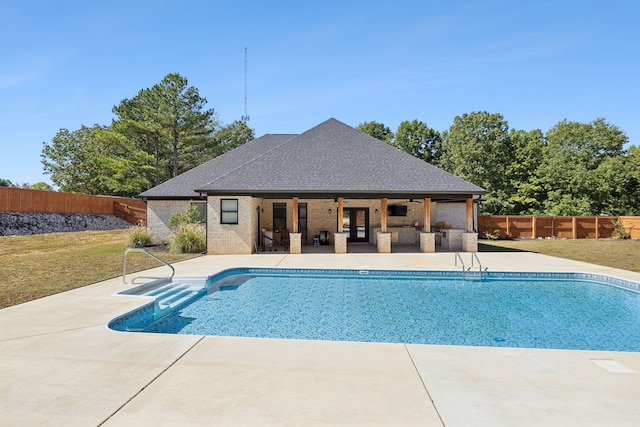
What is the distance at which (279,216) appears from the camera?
2106cm

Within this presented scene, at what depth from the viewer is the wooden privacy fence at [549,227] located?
2480cm

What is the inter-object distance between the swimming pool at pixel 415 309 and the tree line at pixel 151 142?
94.9ft

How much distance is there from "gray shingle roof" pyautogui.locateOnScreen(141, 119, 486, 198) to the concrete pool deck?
11356mm

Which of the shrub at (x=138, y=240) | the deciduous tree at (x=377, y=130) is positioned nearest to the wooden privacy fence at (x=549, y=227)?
the shrub at (x=138, y=240)

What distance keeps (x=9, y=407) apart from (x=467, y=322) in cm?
733

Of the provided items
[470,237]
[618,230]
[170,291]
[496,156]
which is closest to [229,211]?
[170,291]

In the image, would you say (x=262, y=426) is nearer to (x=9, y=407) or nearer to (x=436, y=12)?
(x=9, y=407)

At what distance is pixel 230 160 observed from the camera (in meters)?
22.4

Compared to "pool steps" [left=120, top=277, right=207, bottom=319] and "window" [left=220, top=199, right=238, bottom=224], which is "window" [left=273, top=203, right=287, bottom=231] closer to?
"window" [left=220, top=199, right=238, bottom=224]

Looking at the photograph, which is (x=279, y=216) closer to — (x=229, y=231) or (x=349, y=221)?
(x=349, y=221)

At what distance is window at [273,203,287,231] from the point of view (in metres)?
21.0

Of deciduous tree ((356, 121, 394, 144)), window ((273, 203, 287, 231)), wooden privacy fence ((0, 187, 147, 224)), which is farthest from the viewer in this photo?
deciduous tree ((356, 121, 394, 144))

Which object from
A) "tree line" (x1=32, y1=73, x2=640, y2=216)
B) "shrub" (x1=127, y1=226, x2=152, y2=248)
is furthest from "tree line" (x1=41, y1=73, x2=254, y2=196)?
"shrub" (x1=127, y1=226, x2=152, y2=248)

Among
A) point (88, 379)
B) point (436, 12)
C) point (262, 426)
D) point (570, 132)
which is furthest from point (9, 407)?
point (570, 132)
